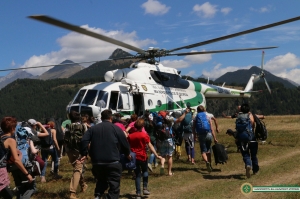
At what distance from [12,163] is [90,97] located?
8.02 metres

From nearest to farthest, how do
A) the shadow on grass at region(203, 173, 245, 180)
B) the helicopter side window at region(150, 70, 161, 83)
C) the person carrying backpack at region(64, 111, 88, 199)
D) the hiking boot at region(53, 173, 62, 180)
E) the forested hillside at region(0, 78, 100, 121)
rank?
the person carrying backpack at region(64, 111, 88, 199), the shadow on grass at region(203, 173, 245, 180), the hiking boot at region(53, 173, 62, 180), the helicopter side window at region(150, 70, 161, 83), the forested hillside at region(0, 78, 100, 121)

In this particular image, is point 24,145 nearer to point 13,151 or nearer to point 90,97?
point 13,151

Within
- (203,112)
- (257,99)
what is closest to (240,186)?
(203,112)

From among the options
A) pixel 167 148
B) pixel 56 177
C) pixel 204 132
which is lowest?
pixel 56 177

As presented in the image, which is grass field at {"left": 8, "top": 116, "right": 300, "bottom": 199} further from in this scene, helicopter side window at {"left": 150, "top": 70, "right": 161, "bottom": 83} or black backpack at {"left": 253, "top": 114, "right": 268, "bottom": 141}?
helicopter side window at {"left": 150, "top": 70, "right": 161, "bottom": 83}

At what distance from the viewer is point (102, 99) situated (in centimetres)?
1312

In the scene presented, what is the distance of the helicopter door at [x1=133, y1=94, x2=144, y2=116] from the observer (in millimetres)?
14445

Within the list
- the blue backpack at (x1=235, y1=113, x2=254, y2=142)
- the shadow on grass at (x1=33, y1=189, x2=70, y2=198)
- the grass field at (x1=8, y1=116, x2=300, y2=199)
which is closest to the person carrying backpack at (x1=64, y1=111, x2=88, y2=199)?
the shadow on grass at (x1=33, y1=189, x2=70, y2=198)

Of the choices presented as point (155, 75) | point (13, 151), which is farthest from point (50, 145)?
point (155, 75)

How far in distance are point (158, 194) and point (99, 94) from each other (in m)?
6.43

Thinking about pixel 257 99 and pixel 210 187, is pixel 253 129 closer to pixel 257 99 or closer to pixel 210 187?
pixel 210 187

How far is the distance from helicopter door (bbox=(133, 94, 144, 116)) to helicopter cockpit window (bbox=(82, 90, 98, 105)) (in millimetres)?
1863

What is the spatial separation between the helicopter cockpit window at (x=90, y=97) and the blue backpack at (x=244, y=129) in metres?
6.13

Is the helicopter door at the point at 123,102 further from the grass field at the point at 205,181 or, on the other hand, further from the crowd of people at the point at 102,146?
the grass field at the point at 205,181
